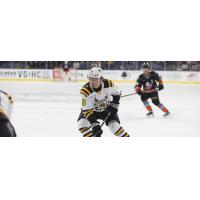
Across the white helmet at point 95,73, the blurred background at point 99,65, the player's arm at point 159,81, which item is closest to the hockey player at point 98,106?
the white helmet at point 95,73

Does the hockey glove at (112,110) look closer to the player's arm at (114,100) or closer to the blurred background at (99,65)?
the player's arm at (114,100)

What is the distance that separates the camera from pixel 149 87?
139 inches

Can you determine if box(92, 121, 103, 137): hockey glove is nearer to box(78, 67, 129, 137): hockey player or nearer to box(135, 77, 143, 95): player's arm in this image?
box(78, 67, 129, 137): hockey player

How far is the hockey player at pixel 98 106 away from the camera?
3117mm

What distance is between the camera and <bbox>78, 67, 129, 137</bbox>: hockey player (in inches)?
123

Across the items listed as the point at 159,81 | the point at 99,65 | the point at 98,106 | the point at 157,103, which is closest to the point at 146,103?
the point at 157,103

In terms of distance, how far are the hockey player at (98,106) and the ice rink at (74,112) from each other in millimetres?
59

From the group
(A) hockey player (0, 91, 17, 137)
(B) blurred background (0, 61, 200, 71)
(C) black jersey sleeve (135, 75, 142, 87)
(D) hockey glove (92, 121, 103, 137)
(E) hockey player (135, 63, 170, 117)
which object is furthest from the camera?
(C) black jersey sleeve (135, 75, 142, 87)

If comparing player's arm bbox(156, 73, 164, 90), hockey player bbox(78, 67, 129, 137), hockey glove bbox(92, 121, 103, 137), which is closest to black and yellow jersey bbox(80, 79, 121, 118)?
hockey player bbox(78, 67, 129, 137)

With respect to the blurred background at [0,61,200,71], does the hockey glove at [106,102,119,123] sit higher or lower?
lower

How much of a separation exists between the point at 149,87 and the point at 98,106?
1.86 feet

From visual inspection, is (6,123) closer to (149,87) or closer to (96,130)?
(96,130)

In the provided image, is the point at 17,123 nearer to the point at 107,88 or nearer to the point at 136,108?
the point at 107,88

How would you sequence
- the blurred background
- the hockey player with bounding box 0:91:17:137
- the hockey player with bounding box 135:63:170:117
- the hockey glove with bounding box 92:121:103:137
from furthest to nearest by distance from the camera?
1. the hockey player with bounding box 135:63:170:117
2. the blurred background
3. the hockey glove with bounding box 92:121:103:137
4. the hockey player with bounding box 0:91:17:137
